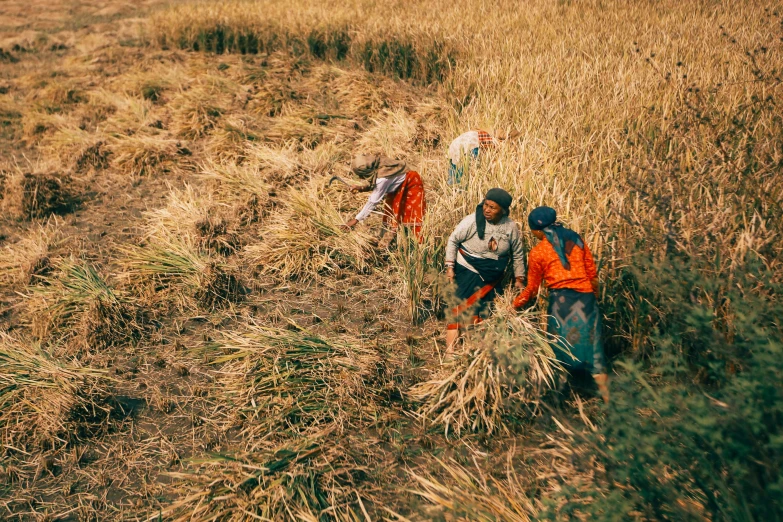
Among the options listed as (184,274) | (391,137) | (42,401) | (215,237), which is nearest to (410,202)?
(215,237)

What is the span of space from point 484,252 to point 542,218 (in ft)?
1.70

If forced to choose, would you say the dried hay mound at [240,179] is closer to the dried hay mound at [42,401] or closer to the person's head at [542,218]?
the dried hay mound at [42,401]

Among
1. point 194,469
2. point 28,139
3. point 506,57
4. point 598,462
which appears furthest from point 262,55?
point 598,462

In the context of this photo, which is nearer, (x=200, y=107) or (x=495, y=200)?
(x=495, y=200)

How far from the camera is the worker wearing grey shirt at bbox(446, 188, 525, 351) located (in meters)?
3.61

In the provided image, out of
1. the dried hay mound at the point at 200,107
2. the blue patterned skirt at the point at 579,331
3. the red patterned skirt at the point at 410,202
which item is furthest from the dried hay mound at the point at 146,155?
the blue patterned skirt at the point at 579,331

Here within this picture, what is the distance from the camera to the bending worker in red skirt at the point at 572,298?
3213 millimetres

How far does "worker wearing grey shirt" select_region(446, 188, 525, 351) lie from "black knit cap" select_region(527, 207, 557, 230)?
23 cm

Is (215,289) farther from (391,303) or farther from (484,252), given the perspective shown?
(484,252)

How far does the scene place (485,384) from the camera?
3.12m

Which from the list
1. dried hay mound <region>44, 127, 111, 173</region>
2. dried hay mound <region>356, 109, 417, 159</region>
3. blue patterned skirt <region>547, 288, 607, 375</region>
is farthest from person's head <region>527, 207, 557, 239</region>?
dried hay mound <region>44, 127, 111, 173</region>

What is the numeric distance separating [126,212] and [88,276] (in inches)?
73.4

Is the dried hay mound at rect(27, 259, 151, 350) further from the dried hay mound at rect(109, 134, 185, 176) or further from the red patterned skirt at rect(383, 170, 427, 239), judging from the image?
the dried hay mound at rect(109, 134, 185, 176)

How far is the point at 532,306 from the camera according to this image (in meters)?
3.56
